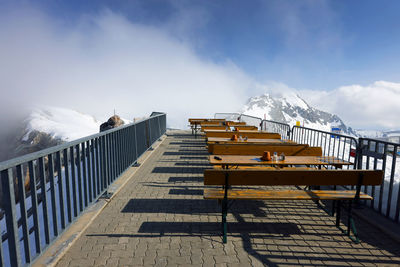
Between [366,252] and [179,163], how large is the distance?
5.10m

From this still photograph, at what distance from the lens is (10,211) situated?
2107 millimetres

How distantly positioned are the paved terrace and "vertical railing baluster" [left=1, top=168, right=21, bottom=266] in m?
0.62

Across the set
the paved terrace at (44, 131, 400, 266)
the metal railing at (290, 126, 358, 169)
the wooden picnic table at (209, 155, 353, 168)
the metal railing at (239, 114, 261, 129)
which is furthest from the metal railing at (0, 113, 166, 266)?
the metal railing at (239, 114, 261, 129)

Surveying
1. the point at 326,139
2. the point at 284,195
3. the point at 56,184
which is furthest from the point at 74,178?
the point at 326,139

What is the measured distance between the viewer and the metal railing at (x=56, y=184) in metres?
2.18

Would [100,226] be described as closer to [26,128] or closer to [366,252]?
[366,252]

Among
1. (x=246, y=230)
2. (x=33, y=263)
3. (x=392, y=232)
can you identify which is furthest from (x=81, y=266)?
(x=392, y=232)

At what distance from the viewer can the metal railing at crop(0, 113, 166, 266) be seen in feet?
7.14

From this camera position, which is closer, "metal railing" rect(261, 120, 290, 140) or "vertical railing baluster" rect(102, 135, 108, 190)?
"vertical railing baluster" rect(102, 135, 108, 190)

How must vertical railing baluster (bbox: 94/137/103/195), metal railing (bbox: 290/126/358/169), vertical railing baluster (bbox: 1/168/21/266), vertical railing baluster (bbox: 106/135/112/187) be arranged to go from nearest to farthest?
1. vertical railing baluster (bbox: 1/168/21/266)
2. vertical railing baluster (bbox: 94/137/103/195)
3. vertical railing baluster (bbox: 106/135/112/187)
4. metal railing (bbox: 290/126/358/169)

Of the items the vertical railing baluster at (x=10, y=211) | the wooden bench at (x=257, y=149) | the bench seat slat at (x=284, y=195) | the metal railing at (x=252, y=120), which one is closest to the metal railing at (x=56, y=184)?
the vertical railing baluster at (x=10, y=211)

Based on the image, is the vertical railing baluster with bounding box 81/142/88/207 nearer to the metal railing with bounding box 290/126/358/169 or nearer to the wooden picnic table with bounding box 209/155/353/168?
the wooden picnic table with bounding box 209/155/353/168

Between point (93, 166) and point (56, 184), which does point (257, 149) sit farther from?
point (56, 184)

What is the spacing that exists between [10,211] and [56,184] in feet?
5.06
